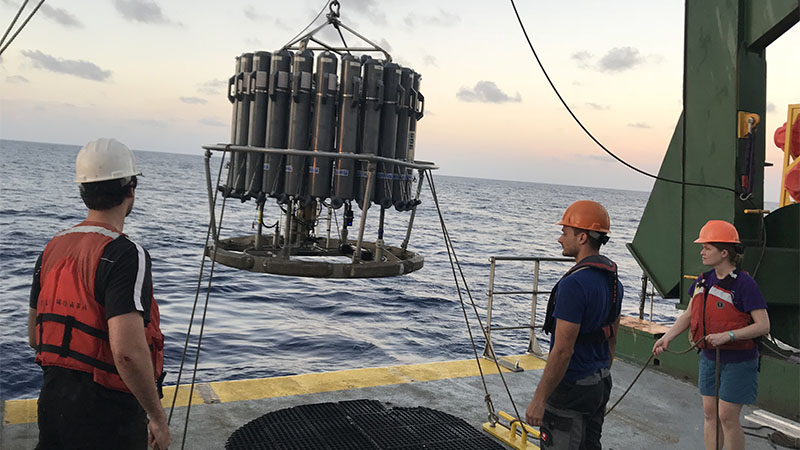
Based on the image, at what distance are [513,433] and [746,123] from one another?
13.8 feet

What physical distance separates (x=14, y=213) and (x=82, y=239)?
116 ft

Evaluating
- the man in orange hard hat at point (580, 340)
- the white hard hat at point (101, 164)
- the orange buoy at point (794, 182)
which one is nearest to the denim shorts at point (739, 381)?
the man in orange hard hat at point (580, 340)

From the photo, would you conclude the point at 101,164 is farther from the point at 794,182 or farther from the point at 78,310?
the point at 794,182

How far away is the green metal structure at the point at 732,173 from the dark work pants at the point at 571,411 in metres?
3.80

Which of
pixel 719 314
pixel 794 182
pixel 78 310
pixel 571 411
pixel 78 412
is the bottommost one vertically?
pixel 571 411

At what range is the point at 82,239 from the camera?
8.89 ft

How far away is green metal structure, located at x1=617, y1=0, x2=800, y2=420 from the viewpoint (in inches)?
259

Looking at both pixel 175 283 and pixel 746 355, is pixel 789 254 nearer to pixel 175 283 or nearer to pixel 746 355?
pixel 746 355

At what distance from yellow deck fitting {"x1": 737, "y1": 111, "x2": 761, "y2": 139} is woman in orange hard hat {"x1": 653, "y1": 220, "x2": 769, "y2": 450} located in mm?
2723

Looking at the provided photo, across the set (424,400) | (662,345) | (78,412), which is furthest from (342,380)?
(78,412)

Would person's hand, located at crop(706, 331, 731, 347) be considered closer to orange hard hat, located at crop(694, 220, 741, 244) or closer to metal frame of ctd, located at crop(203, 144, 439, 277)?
orange hard hat, located at crop(694, 220, 741, 244)

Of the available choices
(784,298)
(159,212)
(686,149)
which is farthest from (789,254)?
(159,212)

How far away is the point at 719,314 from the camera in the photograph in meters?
4.50

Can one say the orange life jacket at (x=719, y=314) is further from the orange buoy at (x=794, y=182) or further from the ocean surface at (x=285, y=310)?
the ocean surface at (x=285, y=310)
